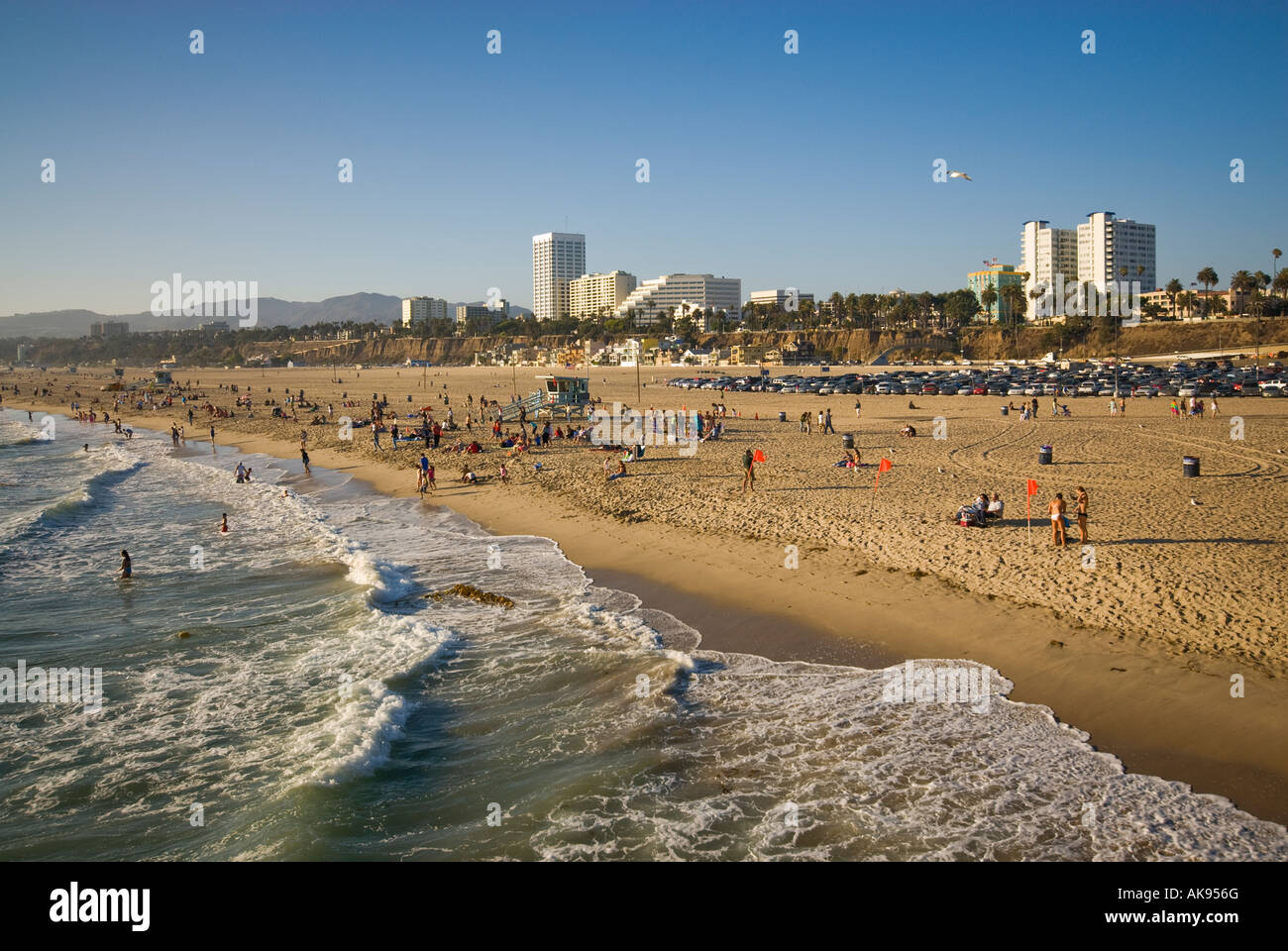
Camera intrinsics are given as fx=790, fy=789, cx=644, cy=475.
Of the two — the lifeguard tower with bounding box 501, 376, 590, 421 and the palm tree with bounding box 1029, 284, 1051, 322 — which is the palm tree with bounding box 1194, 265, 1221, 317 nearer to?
the palm tree with bounding box 1029, 284, 1051, 322

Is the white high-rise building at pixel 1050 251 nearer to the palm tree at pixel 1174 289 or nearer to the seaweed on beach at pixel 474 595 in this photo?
the palm tree at pixel 1174 289

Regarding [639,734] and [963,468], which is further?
[963,468]

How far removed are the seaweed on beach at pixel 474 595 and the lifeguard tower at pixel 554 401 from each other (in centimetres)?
2502

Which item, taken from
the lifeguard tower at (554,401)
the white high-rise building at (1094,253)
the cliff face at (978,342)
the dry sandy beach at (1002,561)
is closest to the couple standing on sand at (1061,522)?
the dry sandy beach at (1002,561)

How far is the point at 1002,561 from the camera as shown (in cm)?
1334

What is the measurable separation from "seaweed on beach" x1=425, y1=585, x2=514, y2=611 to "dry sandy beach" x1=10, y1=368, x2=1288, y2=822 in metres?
2.07

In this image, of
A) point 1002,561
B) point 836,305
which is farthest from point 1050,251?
point 1002,561

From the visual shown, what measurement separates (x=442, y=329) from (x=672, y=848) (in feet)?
635

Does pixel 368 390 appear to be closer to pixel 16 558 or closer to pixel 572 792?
pixel 16 558

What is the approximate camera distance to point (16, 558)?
18438 mm

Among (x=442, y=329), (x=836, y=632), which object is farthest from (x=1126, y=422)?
(x=442, y=329)

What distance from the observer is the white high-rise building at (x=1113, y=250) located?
179750 mm

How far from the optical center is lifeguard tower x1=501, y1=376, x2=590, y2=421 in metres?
39.6

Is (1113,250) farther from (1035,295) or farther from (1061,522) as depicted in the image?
(1061,522)
